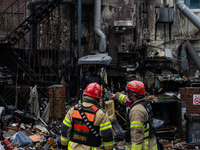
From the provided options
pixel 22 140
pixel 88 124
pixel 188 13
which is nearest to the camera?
pixel 88 124

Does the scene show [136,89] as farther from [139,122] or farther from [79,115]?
[79,115]

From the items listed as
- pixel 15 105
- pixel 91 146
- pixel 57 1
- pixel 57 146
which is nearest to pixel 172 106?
pixel 57 146

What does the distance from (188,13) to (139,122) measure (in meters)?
9.60

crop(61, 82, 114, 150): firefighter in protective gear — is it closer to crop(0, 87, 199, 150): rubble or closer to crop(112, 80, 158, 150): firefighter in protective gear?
crop(112, 80, 158, 150): firefighter in protective gear

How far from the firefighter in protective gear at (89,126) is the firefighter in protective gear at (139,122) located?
370 millimetres

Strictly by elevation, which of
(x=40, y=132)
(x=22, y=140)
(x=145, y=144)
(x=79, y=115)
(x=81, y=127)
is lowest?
(x=40, y=132)

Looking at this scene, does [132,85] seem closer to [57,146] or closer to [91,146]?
[91,146]

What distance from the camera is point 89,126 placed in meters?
2.89

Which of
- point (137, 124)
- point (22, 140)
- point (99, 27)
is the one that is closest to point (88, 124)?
point (137, 124)

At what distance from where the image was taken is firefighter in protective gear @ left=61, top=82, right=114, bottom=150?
2896 mm

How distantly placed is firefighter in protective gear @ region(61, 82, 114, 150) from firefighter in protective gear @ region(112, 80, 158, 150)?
37 cm

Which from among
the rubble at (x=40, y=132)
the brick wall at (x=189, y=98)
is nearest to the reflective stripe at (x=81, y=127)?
the rubble at (x=40, y=132)

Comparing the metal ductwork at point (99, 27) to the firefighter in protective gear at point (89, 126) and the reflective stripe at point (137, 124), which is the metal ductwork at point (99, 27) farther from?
the reflective stripe at point (137, 124)

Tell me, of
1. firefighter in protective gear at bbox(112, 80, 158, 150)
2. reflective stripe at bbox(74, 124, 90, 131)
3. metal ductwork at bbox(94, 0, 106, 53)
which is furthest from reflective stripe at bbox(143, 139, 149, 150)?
metal ductwork at bbox(94, 0, 106, 53)
